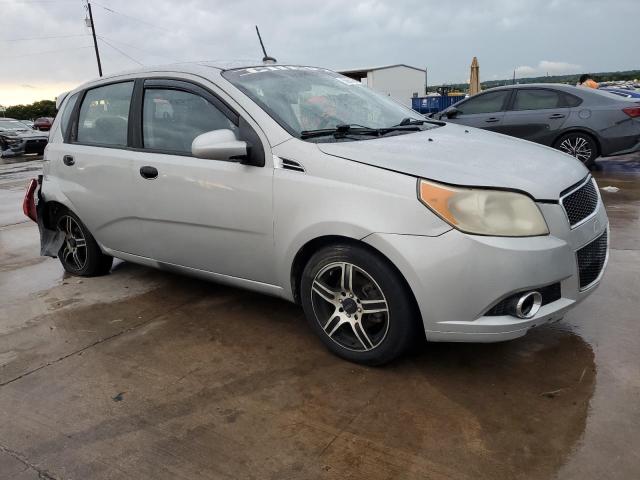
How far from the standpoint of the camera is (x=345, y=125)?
321 centimetres

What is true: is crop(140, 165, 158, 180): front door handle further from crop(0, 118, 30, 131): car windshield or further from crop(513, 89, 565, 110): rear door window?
crop(0, 118, 30, 131): car windshield

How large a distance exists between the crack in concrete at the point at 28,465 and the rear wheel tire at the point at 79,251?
227 centimetres

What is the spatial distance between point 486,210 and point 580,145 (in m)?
7.09

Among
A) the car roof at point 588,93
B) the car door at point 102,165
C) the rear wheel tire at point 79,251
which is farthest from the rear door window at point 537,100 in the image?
the rear wheel tire at point 79,251

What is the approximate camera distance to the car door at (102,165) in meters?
3.89

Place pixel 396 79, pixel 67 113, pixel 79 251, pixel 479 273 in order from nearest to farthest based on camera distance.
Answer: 1. pixel 479 273
2. pixel 67 113
3. pixel 79 251
4. pixel 396 79

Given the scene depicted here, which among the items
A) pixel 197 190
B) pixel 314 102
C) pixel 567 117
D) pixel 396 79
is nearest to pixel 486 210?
pixel 314 102

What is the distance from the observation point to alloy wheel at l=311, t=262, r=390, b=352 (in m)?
2.80

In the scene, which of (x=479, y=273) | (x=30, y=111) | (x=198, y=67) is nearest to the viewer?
(x=479, y=273)

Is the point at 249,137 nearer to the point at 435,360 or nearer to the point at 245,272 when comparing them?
the point at 245,272

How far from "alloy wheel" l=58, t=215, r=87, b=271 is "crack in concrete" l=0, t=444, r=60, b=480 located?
92.1 inches

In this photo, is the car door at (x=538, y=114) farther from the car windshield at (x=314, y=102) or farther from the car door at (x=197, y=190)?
the car door at (x=197, y=190)

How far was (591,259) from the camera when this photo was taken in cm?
283

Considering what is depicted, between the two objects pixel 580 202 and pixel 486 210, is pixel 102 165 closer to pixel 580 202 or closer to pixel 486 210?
pixel 486 210
